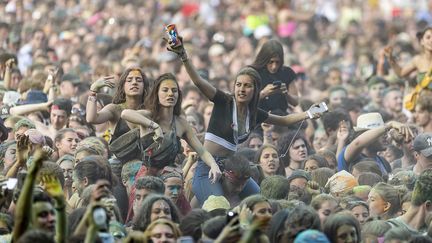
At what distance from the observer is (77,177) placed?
46.3 feet

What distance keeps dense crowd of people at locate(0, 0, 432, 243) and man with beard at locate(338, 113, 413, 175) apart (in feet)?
0.06

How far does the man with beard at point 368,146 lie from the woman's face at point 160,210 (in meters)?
3.82

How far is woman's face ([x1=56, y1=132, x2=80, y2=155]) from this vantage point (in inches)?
623

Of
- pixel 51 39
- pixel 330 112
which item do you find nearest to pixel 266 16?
pixel 51 39

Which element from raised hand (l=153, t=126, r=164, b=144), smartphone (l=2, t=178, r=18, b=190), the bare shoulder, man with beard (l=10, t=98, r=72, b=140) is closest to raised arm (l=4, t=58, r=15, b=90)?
man with beard (l=10, t=98, r=72, b=140)

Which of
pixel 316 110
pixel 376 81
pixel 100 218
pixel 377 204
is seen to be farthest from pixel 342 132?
pixel 100 218

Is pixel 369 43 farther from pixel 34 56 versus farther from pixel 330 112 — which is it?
pixel 330 112

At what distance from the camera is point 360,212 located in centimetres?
1341

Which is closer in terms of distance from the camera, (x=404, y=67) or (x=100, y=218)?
(x=100, y=218)

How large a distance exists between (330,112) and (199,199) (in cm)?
354

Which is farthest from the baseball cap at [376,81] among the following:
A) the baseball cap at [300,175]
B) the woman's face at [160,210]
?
the woman's face at [160,210]

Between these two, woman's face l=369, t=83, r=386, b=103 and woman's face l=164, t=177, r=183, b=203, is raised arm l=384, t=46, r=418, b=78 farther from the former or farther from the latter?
woman's face l=164, t=177, r=183, b=203

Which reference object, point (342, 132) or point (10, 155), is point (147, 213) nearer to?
point (10, 155)

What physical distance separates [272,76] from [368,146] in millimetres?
1379
